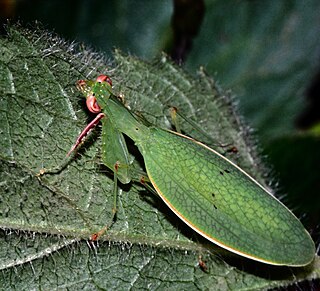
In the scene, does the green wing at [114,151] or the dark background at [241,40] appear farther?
the dark background at [241,40]

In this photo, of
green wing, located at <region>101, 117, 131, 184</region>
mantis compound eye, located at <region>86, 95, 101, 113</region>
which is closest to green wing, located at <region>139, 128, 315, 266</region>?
green wing, located at <region>101, 117, 131, 184</region>

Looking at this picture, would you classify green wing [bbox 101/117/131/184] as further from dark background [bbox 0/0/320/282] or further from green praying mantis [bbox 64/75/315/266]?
dark background [bbox 0/0/320/282]

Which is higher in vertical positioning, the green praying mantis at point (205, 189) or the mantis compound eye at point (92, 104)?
the mantis compound eye at point (92, 104)

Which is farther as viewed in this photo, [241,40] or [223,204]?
[241,40]

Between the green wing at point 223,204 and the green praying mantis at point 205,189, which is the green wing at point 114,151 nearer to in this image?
the green praying mantis at point 205,189

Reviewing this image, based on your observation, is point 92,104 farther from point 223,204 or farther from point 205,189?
point 223,204

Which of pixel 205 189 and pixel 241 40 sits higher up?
pixel 241 40

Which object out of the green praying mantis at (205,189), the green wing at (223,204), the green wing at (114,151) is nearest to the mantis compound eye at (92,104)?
the green praying mantis at (205,189)

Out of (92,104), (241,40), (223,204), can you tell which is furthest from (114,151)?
(241,40)
